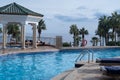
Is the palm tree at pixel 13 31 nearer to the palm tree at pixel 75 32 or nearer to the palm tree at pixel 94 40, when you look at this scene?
the palm tree at pixel 75 32

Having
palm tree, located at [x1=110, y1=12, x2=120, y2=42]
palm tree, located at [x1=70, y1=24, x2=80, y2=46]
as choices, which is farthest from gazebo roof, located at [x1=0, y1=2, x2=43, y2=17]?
palm tree, located at [x1=110, y1=12, x2=120, y2=42]

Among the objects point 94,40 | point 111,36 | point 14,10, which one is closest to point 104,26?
point 111,36

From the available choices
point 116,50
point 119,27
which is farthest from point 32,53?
point 119,27

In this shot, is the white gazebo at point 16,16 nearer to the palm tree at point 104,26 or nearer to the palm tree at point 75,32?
the palm tree at point 75,32

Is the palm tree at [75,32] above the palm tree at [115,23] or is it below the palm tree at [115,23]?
below

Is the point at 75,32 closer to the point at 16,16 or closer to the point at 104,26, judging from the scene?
the point at 104,26

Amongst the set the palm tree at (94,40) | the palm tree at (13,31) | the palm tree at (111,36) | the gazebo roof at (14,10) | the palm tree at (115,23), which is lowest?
the palm tree at (94,40)

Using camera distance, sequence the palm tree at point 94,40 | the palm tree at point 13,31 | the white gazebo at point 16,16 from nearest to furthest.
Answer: the white gazebo at point 16,16 → the palm tree at point 94,40 → the palm tree at point 13,31

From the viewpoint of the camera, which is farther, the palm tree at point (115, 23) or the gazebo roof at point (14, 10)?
the palm tree at point (115, 23)

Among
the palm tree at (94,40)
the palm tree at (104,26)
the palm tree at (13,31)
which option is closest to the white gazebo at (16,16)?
the palm tree at (13,31)

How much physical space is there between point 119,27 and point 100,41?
326 centimetres

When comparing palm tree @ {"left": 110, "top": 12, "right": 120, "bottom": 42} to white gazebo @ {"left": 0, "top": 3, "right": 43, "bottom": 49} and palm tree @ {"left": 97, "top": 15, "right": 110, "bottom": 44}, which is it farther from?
white gazebo @ {"left": 0, "top": 3, "right": 43, "bottom": 49}

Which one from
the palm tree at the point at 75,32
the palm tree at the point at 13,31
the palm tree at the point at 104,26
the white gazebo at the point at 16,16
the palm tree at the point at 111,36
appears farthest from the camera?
the palm tree at the point at 104,26

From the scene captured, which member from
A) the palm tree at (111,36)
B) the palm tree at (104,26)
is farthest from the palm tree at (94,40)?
the palm tree at (111,36)
